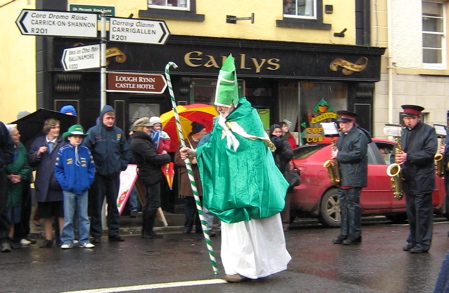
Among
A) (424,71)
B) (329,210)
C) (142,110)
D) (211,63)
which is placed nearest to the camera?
(329,210)

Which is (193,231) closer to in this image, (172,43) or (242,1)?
(172,43)

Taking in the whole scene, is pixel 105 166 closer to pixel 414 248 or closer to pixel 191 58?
pixel 414 248

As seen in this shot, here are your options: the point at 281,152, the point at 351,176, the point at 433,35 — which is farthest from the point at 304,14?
the point at 351,176

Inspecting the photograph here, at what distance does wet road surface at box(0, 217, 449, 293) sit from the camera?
25.0 ft

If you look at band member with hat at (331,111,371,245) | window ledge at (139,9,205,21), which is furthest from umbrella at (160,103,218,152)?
band member with hat at (331,111,371,245)

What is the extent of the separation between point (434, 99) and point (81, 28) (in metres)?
10.4

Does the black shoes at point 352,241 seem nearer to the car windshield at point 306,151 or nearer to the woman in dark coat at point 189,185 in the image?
the woman in dark coat at point 189,185

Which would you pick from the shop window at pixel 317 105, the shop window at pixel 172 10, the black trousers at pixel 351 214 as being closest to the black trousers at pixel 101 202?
the black trousers at pixel 351 214

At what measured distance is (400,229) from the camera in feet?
42.4

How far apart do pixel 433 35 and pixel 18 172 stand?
12262 mm

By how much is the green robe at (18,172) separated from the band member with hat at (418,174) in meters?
4.89

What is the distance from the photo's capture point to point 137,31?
12203mm

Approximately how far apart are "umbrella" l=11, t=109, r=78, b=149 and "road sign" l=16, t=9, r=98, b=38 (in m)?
1.25

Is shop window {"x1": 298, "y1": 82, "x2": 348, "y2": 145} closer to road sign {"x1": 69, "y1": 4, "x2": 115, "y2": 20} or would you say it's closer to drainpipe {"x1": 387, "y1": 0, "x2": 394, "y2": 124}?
drainpipe {"x1": 387, "y1": 0, "x2": 394, "y2": 124}
